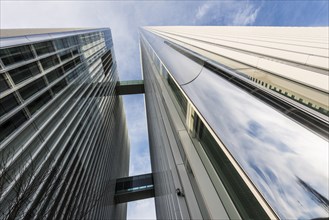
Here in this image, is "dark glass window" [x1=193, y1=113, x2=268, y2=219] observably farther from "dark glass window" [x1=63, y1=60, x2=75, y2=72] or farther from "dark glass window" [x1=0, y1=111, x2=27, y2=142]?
"dark glass window" [x1=63, y1=60, x2=75, y2=72]

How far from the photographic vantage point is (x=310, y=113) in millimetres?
2002

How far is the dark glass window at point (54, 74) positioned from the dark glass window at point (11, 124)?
4.06 metres

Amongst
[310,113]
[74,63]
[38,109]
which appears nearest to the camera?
[310,113]

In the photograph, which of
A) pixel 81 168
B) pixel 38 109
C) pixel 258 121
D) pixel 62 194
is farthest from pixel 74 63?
pixel 258 121

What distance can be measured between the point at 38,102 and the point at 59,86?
3055mm

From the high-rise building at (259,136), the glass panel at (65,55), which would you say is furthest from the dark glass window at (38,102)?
the high-rise building at (259,136)

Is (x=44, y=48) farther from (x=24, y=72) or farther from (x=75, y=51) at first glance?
(x=75, y=51)

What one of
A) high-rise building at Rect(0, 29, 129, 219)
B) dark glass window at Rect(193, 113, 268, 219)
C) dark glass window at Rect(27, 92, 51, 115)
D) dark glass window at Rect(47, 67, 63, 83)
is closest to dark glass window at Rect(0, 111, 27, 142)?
high-rise building at Rect(0, 29, 129, 219)

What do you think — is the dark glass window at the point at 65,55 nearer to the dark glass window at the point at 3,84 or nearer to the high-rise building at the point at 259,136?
the dark glass window at the point at 3,84

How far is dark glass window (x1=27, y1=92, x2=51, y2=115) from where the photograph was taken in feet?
30.3

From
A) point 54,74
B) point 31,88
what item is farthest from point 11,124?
point 54,74

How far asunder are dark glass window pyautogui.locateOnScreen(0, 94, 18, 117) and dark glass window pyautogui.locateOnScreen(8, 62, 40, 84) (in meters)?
1.06

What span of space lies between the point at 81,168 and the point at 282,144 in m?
15.1

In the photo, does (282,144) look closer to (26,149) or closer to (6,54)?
(26,149)
